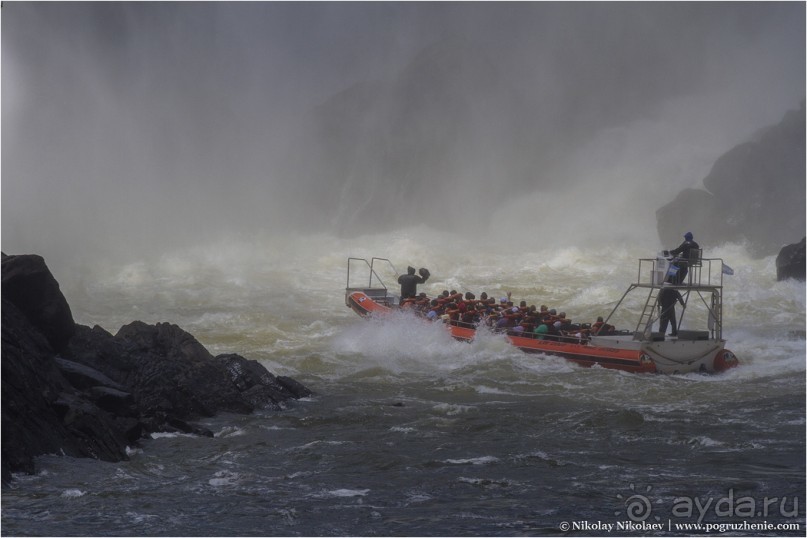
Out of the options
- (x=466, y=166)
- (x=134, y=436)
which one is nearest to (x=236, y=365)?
(x=134, y=436)

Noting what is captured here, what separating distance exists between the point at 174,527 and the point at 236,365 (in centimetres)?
624

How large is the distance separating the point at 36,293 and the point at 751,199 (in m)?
39.9

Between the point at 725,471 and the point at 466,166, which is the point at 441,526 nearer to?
the point at 725,471

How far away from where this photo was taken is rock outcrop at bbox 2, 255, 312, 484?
9.23m

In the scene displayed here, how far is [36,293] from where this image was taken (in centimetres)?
1156

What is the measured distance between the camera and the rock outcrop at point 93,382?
9.23 meters

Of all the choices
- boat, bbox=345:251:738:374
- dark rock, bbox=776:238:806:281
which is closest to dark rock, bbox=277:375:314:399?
boat, bbox=345:251:738:374

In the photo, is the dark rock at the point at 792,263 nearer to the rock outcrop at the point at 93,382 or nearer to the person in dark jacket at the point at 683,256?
the person in dark jacket at the point at 683,256

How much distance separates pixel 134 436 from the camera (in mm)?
10633

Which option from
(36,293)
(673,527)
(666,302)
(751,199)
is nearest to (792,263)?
(751,199)

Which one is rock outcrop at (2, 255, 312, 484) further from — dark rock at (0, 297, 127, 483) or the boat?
the boat

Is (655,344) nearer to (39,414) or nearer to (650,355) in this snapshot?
(650,355)

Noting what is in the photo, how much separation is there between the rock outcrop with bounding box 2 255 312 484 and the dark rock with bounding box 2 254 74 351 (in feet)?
0.04

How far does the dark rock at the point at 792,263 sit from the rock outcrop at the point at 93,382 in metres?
23.5
